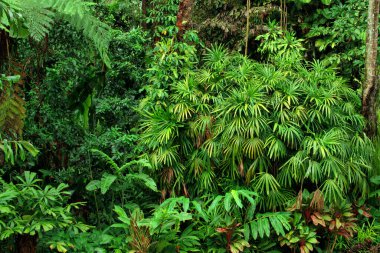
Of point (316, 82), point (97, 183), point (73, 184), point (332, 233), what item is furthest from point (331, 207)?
point (73, 184)

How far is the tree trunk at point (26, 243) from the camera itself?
4539 millimetres

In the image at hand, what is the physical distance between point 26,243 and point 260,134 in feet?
7.82

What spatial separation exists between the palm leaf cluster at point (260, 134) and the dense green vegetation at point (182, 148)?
0.01 meters

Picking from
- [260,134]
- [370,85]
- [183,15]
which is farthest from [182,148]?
[370,85]

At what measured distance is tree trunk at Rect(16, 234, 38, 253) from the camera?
454cm

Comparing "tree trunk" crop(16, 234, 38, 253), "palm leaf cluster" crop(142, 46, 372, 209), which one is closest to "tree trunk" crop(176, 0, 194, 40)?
"palm leaf cluster" crop(142, 46, 372, 209)

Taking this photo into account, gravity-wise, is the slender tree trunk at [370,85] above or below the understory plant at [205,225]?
above

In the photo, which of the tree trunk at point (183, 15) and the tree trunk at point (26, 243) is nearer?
the tree trunk at point (26, 243)

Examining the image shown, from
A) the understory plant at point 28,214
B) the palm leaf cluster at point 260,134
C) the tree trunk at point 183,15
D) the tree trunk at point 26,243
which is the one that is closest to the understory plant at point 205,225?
Answer: the palm leaf cluster at point 260,134

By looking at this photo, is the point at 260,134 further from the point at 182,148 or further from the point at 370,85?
the point at 370,85

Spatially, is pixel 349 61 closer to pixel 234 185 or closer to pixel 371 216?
pixel 371 216

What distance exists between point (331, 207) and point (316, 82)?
138cm

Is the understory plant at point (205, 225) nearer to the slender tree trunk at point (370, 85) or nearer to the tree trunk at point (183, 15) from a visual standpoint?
the slender tree trunk at point (370, 85)

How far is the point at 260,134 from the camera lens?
5.28 metres
